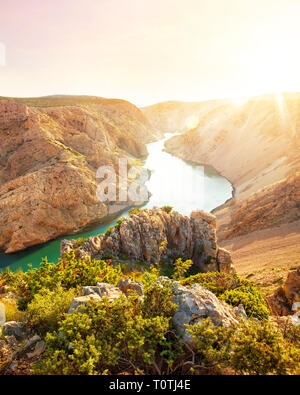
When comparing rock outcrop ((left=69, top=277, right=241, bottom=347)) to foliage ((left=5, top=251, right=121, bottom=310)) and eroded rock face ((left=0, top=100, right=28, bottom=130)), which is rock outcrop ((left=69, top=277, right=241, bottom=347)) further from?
eroded rock face ((left=0, top=100, right=28, bottom=130))

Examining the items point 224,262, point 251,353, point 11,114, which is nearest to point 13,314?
point 251,353

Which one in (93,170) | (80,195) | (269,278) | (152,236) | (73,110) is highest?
(73,110)

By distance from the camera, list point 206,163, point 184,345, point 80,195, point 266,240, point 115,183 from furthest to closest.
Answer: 1. point 206,163
2. point 115,183
3. point 80,195
4. point 266,240
5. point 184,345

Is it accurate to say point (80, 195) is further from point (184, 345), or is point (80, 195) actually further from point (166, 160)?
point (166, 160)

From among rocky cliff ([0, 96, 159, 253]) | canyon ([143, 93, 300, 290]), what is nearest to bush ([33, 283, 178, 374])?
canyon ([143, 93, 300, 290])

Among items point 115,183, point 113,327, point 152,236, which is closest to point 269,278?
point 152,236

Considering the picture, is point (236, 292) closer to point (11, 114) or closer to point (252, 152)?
point (11, 114)

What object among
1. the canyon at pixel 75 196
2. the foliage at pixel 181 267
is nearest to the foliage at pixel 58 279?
the foliage at pixel 181 267
